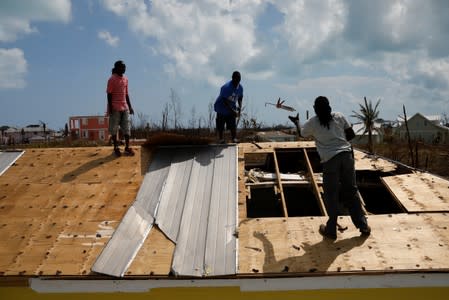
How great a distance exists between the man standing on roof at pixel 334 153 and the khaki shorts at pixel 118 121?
3.72 meters

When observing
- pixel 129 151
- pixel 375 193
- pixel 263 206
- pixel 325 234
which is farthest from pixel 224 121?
pixel 325 234

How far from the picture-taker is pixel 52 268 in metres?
4.36

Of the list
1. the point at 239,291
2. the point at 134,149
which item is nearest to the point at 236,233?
the point at 239,291

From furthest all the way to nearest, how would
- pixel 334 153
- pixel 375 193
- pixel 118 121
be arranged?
pixel 375 193 < pixel 118 121 < pixel 334 153

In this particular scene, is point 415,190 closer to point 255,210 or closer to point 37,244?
point 255,210

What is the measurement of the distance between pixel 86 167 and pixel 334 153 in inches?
166

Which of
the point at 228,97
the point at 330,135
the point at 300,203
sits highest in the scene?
the point at 228,97

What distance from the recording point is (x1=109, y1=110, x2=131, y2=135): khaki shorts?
22.6 ft

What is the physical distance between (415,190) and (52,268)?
16.1ft

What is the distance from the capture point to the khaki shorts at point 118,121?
22.6ft

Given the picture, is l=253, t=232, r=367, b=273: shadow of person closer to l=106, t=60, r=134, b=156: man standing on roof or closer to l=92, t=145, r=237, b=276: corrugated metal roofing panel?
l=92, t=145, r=237, b=276: corrugated metal roofing panel

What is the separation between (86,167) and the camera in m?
6.58

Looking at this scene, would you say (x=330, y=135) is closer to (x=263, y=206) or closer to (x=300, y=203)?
(x=300, y=203)

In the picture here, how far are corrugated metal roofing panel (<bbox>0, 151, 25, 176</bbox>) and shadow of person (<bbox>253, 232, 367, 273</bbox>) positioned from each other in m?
4.74
